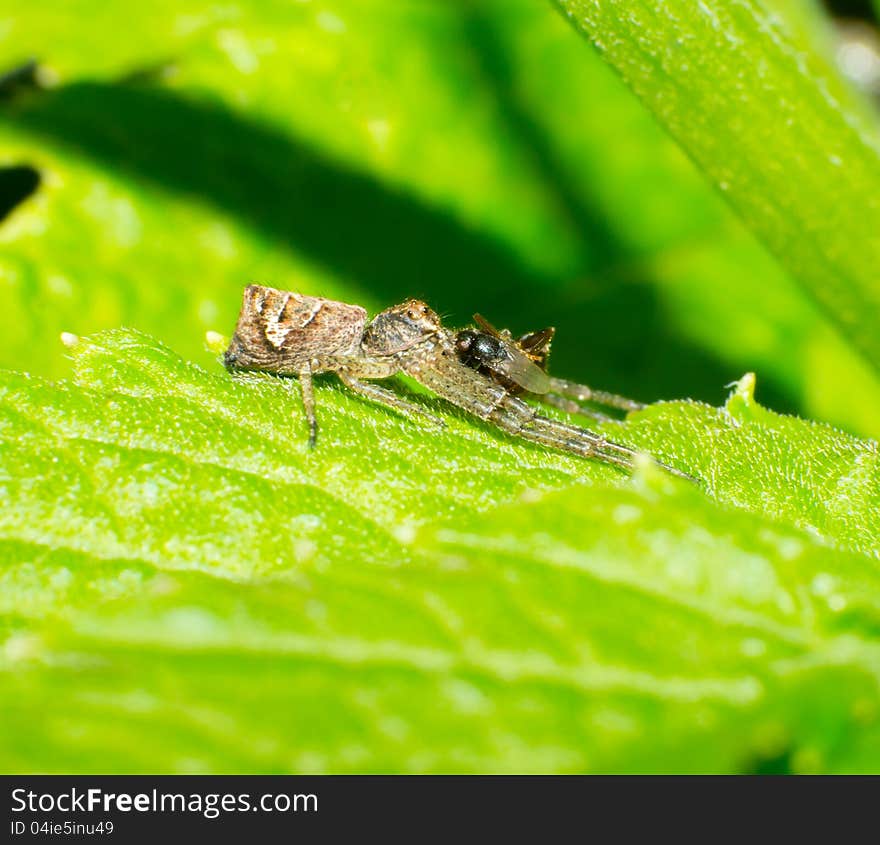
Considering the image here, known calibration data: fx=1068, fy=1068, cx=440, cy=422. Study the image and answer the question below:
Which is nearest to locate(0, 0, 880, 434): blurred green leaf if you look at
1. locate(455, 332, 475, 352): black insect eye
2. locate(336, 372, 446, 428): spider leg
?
locate(455, 332, 475, 352): black insect eye

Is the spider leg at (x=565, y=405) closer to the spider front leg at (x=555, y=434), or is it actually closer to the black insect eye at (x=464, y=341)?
the black insect eye at (x=464, y=341)

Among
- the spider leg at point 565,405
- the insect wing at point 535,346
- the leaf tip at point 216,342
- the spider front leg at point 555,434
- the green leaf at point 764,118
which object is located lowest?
the spider leg at point 565,405

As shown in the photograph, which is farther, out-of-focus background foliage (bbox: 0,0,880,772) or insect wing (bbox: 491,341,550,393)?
insect wing (bbox: 491,341,550,393)

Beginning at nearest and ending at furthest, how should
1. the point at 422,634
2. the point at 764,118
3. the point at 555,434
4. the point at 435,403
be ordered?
the point at 422,634 → the point at 764,118 → the point at 555,434 → the point at 435,403

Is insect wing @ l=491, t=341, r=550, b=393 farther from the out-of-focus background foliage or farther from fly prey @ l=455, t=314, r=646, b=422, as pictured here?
the out-of-focus background foliage

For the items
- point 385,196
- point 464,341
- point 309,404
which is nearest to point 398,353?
point 464,341

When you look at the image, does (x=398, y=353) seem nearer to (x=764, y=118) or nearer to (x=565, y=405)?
(x=565, y=405)

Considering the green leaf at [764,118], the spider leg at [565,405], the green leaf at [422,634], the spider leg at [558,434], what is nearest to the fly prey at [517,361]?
the spider leg at [565,405]
